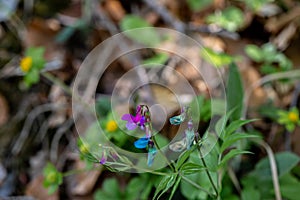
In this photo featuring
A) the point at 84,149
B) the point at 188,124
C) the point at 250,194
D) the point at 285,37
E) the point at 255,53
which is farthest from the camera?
the point at 285,37

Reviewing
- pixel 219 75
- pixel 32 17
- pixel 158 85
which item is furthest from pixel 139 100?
pixel 32 17

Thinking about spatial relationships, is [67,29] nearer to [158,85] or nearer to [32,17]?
[32,17]

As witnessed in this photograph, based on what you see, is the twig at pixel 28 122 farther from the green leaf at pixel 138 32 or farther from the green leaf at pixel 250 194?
the green leaf at pixel 250 194

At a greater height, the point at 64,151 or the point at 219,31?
the point at 219,31

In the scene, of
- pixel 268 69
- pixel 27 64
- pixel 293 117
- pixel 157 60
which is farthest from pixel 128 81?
pixel 293 117

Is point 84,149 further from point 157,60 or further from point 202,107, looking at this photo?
point 157,60

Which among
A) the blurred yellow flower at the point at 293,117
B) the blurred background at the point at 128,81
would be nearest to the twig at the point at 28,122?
the blurred background at the point at 128,81
